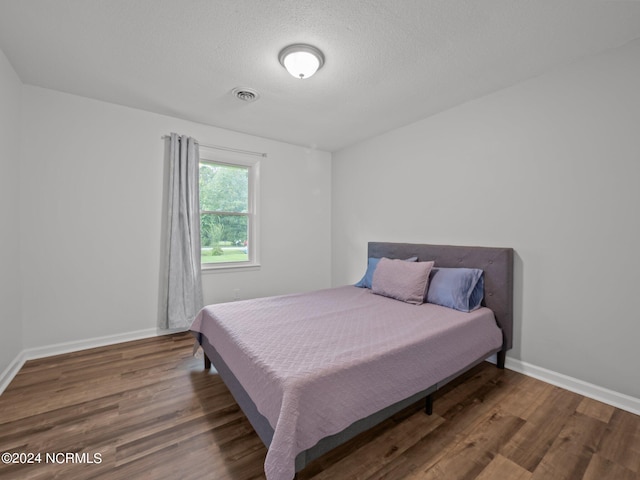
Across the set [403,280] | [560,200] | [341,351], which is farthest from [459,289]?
[341,351]

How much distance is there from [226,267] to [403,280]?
2.15 metres

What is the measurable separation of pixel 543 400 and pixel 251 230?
3346mm

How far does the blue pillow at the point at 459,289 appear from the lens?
235cm

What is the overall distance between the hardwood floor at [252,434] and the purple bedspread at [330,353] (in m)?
0.27

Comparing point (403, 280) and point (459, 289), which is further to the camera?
point (403, 280)

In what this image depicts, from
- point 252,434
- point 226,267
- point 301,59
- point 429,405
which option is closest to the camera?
point 252,434

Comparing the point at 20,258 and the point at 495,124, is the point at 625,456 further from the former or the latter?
the point at 20,258

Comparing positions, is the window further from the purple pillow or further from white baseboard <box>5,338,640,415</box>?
the purple pillow

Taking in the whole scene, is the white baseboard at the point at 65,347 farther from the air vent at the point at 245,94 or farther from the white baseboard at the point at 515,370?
the air vent at the point at 245,94

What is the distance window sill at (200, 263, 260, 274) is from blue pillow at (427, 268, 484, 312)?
2.22m

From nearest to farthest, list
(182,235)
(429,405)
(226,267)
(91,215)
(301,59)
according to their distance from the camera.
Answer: (429,405) → (301,59) → (91,215) → (182,235) → (226,267)

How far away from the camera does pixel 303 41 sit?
1.86 meters

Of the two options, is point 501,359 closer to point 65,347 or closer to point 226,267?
point 226,267

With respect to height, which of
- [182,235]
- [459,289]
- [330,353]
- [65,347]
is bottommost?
[65,347]
